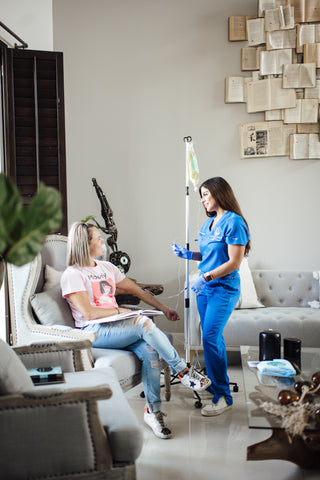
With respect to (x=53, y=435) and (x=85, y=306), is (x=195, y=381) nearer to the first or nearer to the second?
(x=85, y=306)

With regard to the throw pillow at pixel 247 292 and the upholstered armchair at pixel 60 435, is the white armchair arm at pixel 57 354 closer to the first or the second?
the upholstered armchair at pixel 60 435

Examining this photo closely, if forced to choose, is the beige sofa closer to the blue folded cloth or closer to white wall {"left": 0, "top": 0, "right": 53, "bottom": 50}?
the blue folded cloth

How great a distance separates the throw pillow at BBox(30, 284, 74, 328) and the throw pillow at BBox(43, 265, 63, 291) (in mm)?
88

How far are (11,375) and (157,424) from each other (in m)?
1.10

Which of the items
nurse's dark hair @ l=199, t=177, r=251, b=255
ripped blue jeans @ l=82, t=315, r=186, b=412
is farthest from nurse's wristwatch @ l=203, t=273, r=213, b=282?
ripped blue jeans @ l=82, t=315, r=186, b=412

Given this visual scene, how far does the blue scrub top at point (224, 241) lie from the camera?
2646 millimetres

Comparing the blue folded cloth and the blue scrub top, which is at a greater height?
the blue scrub top

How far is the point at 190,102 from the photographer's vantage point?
4.07 m

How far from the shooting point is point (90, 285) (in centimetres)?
258

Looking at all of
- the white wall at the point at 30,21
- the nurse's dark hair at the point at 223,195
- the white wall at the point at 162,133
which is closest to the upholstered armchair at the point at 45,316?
the nurse's dark hair at the point at 223,195

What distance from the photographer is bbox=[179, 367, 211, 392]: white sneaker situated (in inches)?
98.6

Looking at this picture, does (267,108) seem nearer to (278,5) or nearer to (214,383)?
(278,5)

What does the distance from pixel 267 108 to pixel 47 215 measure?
10.7ft

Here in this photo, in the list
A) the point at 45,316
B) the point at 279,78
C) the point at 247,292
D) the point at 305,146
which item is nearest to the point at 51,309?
the point at 45,316
